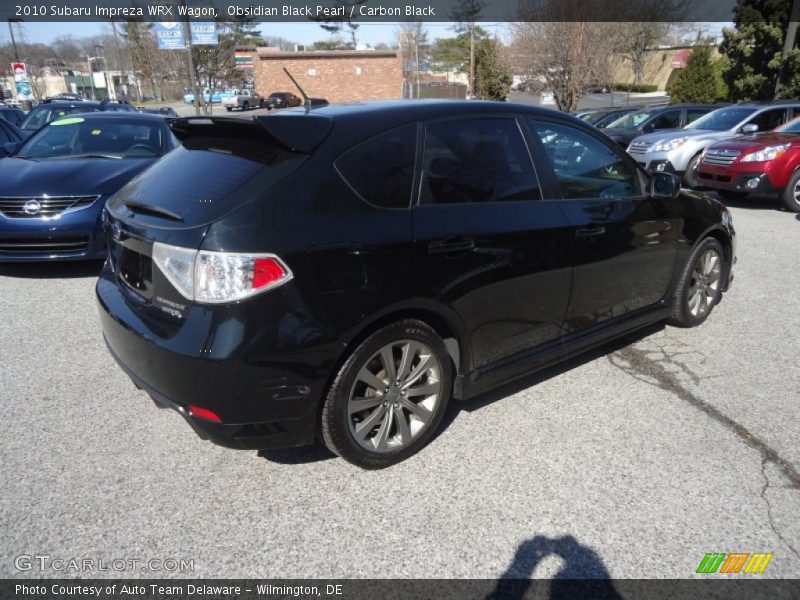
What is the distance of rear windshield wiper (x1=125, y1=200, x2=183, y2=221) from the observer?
2.65 meters

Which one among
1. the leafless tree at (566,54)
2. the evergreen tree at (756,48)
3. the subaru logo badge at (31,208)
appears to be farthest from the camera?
the leafless tree at (566,54)

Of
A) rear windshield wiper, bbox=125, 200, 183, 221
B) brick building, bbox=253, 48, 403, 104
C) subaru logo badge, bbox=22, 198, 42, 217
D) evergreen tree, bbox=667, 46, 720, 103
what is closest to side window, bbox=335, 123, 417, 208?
rear windshield wiper, bbox=125, 200, 183, 221

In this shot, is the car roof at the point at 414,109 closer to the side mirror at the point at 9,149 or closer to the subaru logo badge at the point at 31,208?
the subaru logo badge at the point at 31,208

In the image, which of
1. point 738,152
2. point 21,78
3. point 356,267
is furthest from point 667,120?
point 21,78

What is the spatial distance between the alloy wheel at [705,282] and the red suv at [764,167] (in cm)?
585

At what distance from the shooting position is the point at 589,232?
141 inches

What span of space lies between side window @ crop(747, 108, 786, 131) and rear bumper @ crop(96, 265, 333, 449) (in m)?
12.6

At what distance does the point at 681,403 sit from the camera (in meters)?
3.65

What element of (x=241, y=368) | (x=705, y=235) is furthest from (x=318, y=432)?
(x=705, y=235)

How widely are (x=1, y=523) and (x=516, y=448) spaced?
2.41 metres

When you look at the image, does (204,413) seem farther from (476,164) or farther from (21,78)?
(21,78)

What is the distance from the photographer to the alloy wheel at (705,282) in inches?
185

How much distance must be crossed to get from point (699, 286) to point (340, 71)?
1848 inches

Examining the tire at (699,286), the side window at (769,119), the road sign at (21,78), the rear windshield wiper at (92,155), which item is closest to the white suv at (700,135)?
the side window at (769,119)
